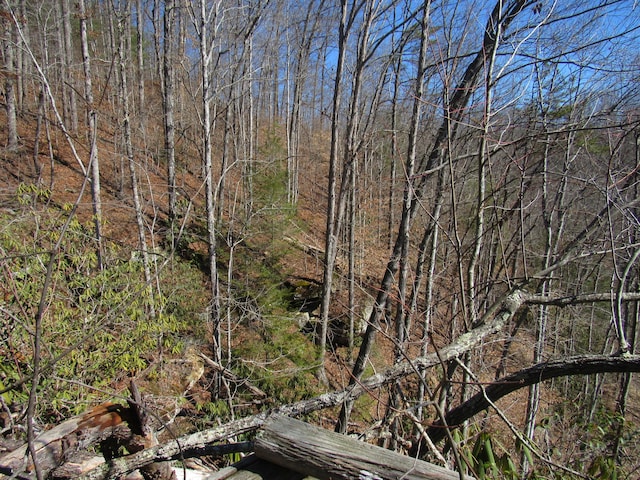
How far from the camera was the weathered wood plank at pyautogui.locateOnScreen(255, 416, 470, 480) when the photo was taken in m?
1.46

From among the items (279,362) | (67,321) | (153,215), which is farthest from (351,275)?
(153,215)

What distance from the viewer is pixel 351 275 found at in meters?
8.52

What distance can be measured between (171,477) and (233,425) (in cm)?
54

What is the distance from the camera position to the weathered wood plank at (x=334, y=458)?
4.77 ft

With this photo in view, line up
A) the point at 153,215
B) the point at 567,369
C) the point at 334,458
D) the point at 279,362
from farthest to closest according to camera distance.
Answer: the point at 153,215 → the point at 279,362 → the point at 567,369 → the point at 334,458

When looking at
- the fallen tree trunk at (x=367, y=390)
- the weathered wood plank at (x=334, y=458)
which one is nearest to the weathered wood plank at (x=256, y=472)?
the weathered wood plank at (x=334, y=458)

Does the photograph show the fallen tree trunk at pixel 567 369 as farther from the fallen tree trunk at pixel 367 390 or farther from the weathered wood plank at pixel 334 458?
the weathered wood plank at pixel 334 458

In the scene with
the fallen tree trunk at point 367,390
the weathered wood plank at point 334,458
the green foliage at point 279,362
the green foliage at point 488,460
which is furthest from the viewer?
the green foliage at point 279,362

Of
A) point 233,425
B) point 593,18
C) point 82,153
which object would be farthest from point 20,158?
point 593,18

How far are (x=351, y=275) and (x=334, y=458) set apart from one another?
23.2 feet

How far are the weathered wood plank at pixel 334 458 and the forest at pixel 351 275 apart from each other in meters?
0.26

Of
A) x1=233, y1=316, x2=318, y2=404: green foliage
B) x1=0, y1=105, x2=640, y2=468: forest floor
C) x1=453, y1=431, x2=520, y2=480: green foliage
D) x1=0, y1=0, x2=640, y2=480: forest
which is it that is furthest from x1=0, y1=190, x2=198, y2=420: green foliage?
x1=453, y1=431, x2=520, y2=480: green foliage

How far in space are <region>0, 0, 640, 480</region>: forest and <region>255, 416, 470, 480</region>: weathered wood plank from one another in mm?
260

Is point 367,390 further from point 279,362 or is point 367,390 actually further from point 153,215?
point 153,215
